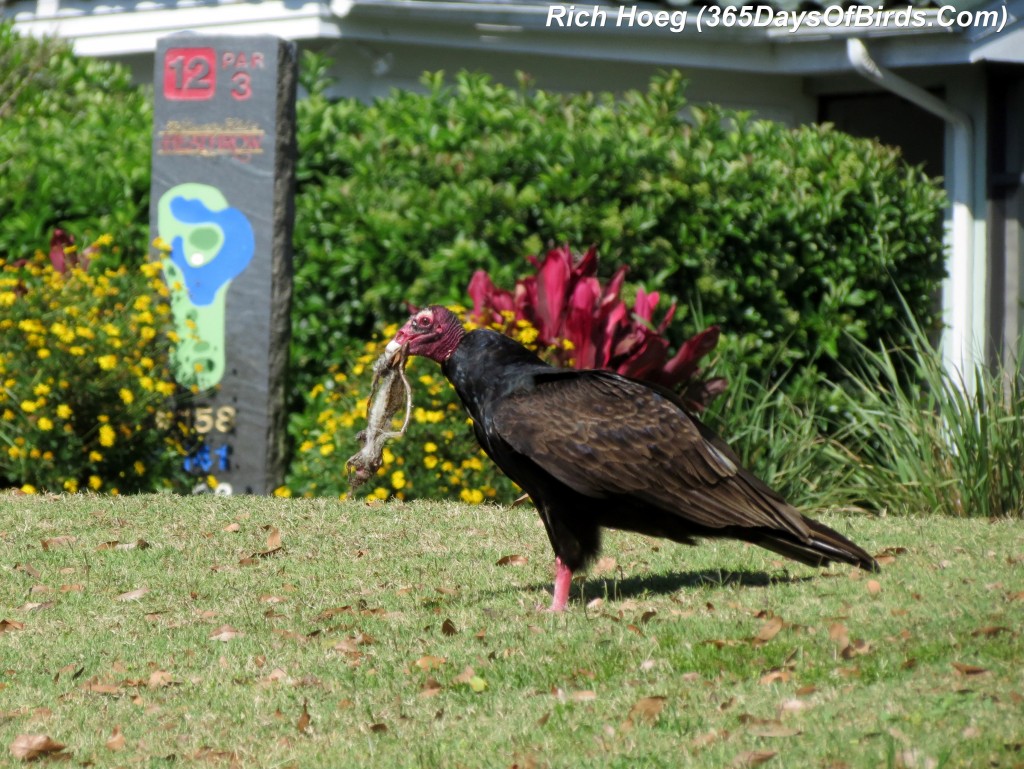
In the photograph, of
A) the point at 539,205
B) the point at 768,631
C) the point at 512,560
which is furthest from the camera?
the point at 539,205

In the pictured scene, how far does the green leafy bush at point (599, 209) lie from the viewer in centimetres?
966

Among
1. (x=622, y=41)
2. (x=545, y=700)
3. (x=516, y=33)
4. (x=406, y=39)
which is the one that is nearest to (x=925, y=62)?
(x=622, y=41)

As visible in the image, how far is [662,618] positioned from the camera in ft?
18.7

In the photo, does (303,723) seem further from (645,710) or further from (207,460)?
(207,460)

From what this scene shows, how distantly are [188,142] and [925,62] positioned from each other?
6017mm

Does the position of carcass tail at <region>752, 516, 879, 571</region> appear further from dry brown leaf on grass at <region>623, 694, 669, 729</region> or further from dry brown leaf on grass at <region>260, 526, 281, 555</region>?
dry brown leaf on grass at <region>260, 526, 281, 555</region>

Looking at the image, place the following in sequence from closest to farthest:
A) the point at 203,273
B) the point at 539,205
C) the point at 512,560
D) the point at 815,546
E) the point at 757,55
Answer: the point at 815,546 → the point at 512,560 → the point at 539,205 → the point at 203,273 → the point at 757,55

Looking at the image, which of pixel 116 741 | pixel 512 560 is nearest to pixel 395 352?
pixel 512 560

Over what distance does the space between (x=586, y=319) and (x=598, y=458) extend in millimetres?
3265

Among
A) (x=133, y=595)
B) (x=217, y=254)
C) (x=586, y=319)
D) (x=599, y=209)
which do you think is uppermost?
(x=599, y=209)

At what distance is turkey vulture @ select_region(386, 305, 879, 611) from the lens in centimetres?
573

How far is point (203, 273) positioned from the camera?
32.2 feet

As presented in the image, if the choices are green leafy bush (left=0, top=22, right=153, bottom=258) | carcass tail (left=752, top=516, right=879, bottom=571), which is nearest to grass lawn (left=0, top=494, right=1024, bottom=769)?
carcass tail (left=752, top=516, right=879, bottom=571)

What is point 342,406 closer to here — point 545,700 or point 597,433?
point 597,433
